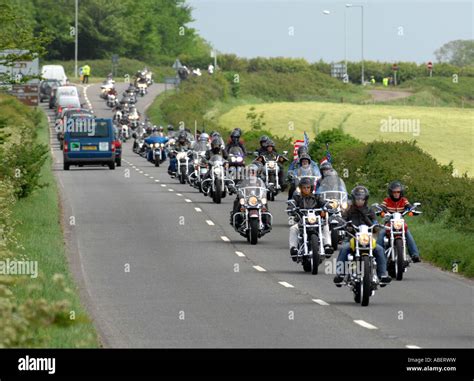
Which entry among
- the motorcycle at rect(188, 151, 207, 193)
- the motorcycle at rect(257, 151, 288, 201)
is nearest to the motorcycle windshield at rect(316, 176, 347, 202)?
the motorcycle at rect(257, 151, 288, 201)

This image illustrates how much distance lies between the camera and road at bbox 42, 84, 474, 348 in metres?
17.2

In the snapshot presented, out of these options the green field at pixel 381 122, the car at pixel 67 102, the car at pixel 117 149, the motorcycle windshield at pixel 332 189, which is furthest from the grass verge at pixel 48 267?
the car at pixel 67 102

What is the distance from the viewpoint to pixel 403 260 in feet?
78.7

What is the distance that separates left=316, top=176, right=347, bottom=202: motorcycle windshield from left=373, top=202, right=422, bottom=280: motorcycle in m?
4.37

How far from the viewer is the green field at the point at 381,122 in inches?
3519

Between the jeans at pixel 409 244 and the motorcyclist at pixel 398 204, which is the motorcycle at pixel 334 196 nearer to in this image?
the motorcyclist at pixel 398 204

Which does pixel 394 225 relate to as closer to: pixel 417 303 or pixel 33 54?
pixel 417 303

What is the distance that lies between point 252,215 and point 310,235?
190 inches

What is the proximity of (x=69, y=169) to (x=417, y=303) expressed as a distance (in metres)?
37.6

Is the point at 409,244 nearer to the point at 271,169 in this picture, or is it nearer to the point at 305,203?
the point at 305,203

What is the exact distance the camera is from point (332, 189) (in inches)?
1136

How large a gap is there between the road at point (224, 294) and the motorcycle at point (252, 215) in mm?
296

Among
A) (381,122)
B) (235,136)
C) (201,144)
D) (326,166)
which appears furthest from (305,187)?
(381,122)
